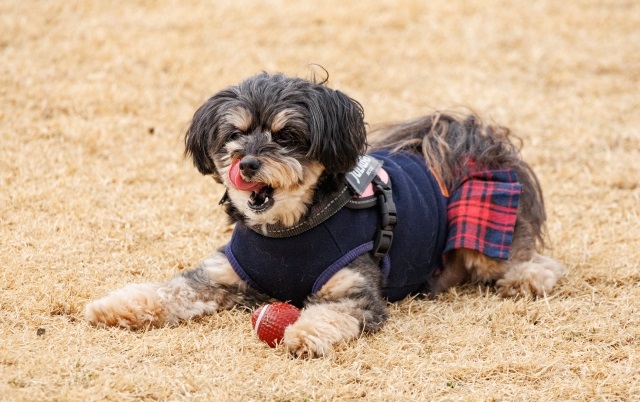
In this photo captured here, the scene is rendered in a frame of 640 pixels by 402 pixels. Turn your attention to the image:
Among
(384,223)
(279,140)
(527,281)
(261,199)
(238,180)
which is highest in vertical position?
(279,140)

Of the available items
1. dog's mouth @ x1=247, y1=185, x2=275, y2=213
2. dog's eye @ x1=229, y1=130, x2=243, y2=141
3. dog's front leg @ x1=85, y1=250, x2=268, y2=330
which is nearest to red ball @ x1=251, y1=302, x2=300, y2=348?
dog's front leg @ x1=85, y1=250, x2=268, y2=330

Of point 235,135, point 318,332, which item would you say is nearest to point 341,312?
point 318,332

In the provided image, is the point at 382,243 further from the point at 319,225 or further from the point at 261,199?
the point at 261,199

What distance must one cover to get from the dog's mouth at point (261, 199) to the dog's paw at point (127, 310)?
64cm

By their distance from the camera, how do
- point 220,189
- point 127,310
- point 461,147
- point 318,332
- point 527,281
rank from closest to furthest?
point 318,332, point 127,310, point 527,281, point 461,147, point 220,189

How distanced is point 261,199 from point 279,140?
28cm

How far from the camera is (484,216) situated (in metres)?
4.62

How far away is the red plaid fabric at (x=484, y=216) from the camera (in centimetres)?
459

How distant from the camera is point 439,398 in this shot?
335cm

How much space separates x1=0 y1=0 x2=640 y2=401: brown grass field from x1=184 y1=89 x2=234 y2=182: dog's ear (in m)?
0.75

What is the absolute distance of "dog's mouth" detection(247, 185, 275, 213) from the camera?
386 centimetres

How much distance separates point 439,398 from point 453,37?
687 centimetres

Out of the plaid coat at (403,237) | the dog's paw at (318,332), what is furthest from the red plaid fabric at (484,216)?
the dog's paw at (318,332)

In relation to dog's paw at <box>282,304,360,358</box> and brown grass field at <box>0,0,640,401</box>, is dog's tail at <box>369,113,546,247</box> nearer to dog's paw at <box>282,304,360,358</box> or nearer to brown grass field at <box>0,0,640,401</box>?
brown grass field at <box>0,0,640,401</box>
